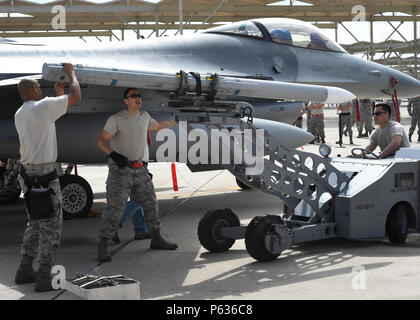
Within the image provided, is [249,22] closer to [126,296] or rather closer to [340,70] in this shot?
[340,70]

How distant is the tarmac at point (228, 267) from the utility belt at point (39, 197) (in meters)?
0.68

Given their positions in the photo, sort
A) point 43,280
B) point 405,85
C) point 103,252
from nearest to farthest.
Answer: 1. point 43,280
2. point 103,252
3. point 405,85

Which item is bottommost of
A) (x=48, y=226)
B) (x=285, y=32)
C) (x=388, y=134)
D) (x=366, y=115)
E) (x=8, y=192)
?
(x=8, y=192)

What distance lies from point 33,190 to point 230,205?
549 centimetres

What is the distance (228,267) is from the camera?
5984mm

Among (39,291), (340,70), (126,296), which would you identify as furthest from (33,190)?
(340,70)

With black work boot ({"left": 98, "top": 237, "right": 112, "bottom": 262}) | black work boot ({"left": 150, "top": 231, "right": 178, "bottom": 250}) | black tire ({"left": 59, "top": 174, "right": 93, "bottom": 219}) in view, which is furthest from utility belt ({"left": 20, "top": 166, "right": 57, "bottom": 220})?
black tire ({"left": 59, "top": 174, "right": 93, "bottom": 219})

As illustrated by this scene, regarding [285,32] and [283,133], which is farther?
[285,32]

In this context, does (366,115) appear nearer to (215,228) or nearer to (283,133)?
(283,133)

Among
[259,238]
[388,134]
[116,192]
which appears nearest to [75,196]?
[116,192]

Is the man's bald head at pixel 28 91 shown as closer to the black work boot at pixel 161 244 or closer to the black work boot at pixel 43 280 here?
the black work boot at pixel 43 280

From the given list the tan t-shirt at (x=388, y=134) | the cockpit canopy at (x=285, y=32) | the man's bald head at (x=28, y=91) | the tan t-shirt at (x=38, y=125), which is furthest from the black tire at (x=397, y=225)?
the cockpit canopy at (x=285, y=32)

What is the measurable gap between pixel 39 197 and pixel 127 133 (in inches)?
55.3

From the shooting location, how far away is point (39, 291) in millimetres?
5199
